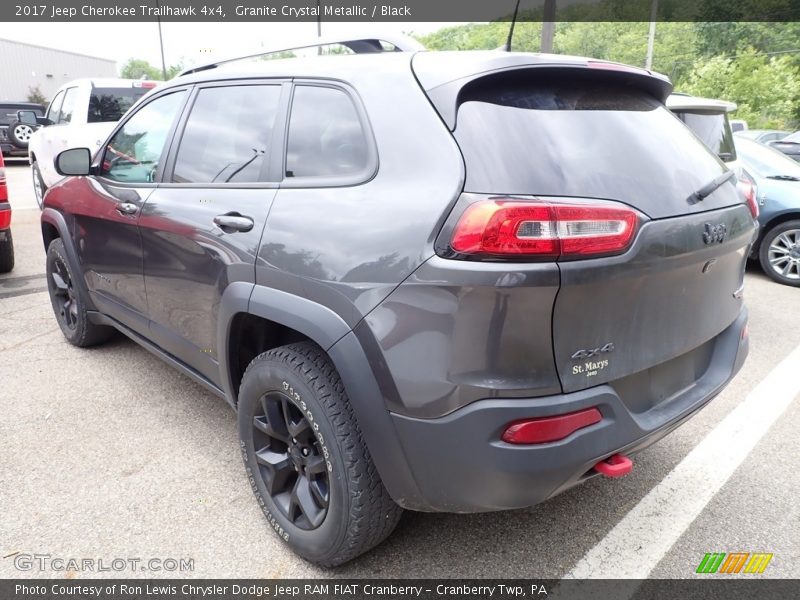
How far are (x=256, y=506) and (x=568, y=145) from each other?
6.30 feet

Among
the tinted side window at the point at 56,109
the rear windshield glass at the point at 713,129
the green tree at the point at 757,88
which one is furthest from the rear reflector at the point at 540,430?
the green tree at the point at 757,88

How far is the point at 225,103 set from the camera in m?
2.68

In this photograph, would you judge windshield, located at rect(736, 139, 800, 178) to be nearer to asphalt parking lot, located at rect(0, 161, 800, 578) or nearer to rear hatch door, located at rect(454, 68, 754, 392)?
asphalt parking lot, located at rect(0, 161, 800, 578)

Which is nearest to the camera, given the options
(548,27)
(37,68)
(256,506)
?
(256,506)

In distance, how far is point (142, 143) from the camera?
3260 mm

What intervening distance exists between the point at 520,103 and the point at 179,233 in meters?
1.61

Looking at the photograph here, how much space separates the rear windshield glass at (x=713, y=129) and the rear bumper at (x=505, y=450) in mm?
4088

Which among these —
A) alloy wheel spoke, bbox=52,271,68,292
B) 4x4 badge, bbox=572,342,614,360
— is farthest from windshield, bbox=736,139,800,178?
alloy wheel spoke, bbox=52,271,68,292

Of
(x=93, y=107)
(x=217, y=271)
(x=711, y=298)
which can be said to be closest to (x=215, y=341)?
(x=217, y=271)

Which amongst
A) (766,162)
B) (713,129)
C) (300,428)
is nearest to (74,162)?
(300,428)

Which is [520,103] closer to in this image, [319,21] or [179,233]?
[179,233]

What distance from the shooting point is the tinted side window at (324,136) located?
2045mm

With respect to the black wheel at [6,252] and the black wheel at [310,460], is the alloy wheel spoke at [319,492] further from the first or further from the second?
the black wheel at [6,252]
